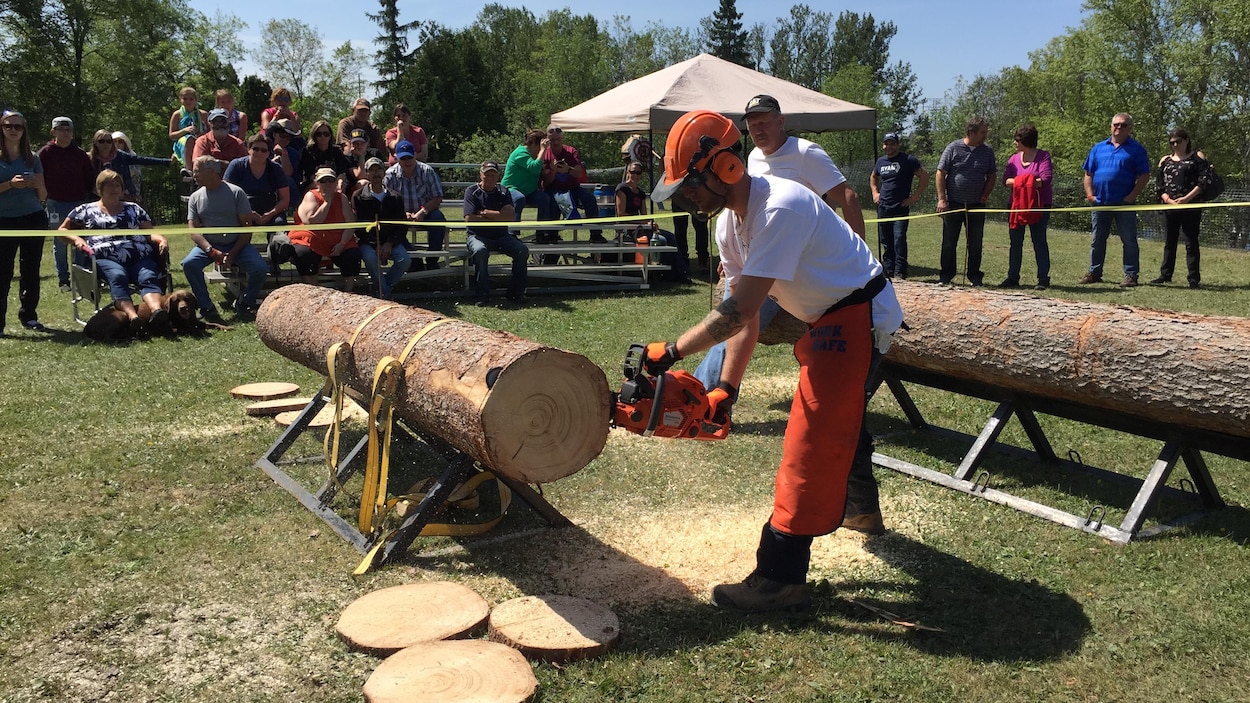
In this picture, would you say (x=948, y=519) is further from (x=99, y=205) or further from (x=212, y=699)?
(x=99, y=205)

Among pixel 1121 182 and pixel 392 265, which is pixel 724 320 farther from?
pixel 1121 182

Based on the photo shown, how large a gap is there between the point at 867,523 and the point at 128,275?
25.0 feet

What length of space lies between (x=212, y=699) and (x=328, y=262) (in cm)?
787

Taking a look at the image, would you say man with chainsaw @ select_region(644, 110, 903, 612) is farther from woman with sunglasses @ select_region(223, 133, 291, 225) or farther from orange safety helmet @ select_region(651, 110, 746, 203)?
→ woman with sunglasses @ select_region(223, 133, 291, 225)

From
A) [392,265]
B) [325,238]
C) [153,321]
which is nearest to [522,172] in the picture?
[392,265]

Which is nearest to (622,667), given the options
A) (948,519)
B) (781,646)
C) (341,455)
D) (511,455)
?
(781,646)

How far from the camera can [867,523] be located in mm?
4578

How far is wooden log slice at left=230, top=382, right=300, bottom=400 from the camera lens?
270 inches

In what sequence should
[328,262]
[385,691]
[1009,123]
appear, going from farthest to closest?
1. [1009,123]
2. [328,262]
3. [385,691]

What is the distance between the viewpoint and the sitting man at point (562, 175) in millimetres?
13453

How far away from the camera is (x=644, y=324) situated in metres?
9.83

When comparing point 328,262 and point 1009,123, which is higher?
point 1009,123

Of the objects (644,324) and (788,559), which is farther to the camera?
(644,324)

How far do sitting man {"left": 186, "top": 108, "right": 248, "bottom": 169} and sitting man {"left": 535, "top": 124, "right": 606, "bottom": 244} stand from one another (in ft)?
13.0
